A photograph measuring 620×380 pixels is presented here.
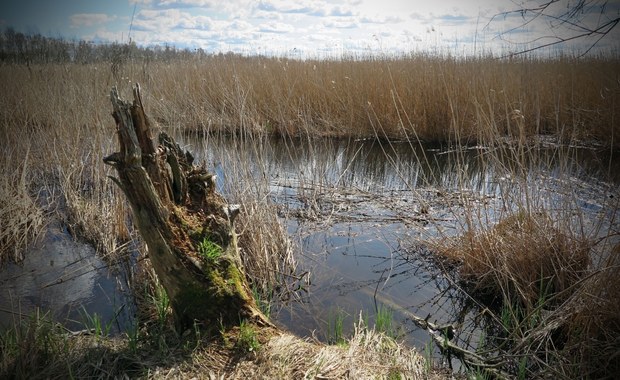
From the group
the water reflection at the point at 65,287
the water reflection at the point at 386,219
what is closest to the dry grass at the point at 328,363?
the water reflection at the point at 386,219

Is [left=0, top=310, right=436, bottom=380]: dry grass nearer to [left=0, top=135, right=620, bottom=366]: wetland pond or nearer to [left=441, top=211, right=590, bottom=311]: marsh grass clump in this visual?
[left=0, top=135, right=620, bottom=366]: wetland pond

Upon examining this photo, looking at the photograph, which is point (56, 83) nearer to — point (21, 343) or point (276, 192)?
point (276, 192)

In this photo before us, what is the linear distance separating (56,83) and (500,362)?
5.95 meters

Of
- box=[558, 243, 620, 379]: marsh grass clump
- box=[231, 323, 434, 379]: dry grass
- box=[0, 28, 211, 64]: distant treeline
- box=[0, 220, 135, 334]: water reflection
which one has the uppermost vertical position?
box=[0, 28, 211, 64]: distant treeline

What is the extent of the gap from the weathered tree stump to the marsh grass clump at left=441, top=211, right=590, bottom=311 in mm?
1713

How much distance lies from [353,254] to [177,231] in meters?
2.08

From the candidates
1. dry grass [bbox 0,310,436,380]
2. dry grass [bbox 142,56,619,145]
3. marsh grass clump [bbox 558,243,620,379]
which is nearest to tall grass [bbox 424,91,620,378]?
marsh grass clump [bbox 558,243,620,379]

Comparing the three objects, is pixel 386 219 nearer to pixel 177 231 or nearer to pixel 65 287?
pixel 177 231

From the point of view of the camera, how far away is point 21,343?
2068 mm

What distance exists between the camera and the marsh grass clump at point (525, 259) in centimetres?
295

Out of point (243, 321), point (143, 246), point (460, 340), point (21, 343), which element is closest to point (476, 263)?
point (460, 340)

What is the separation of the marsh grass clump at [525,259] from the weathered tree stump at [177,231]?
1.71 metres

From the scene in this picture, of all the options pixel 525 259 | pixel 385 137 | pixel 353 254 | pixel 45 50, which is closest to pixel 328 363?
pixel 525 259

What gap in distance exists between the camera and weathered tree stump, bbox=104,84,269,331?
6.95ft
